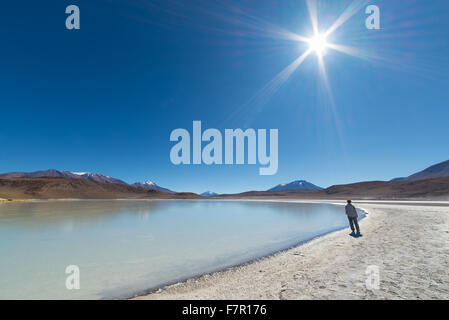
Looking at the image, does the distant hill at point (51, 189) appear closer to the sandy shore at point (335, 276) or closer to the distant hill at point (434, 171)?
the sandy shore at point (335, 276)

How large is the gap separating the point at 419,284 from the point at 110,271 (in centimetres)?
760

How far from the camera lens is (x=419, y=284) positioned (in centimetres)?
427

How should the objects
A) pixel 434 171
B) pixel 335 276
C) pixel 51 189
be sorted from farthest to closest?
pixel 434 171, pixel 51 189, pixel 335 276

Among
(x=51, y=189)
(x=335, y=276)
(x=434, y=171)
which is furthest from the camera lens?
(x=434, y=171)

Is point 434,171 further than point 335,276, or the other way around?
point 434,171

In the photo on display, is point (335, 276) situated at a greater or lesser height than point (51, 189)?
greater

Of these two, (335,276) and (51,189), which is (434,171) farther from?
(51,189)

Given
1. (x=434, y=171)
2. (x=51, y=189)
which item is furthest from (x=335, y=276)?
(x=434, y=171)

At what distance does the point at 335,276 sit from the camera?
4840 mm

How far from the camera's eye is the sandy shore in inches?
158

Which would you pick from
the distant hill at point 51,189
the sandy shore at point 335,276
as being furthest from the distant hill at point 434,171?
the distant hill at point 51,189

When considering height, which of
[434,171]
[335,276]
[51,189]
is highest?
[434,171]
